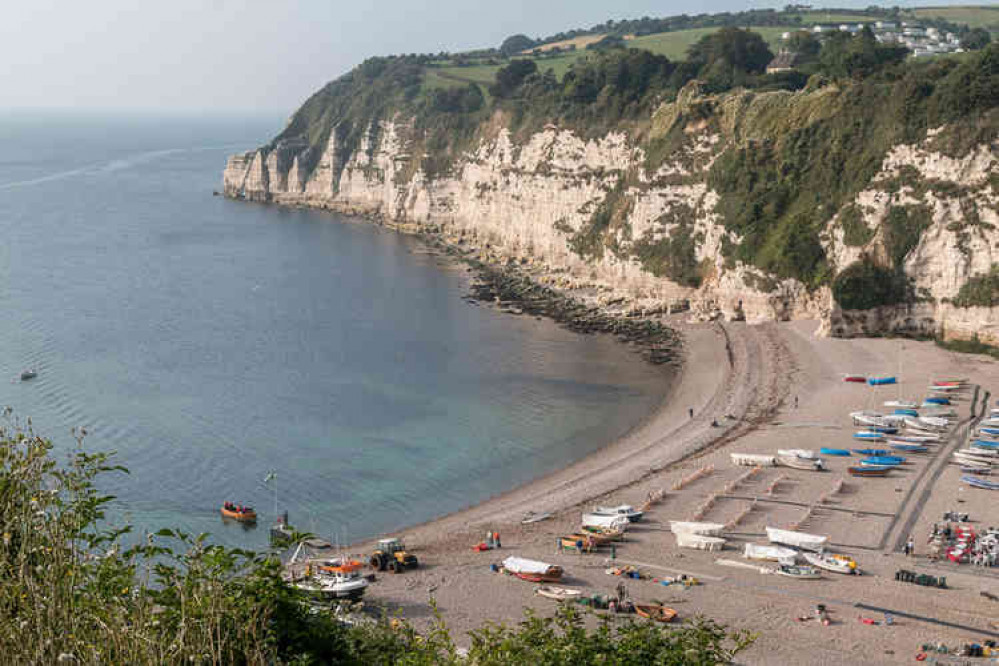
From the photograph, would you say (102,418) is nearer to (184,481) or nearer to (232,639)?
(184,481)

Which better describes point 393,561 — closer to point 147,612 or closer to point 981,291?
point 147,612

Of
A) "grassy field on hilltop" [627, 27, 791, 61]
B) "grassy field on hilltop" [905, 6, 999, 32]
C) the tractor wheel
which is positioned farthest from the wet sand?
"grassy field on hilltop" [905, 6, 999, 32]

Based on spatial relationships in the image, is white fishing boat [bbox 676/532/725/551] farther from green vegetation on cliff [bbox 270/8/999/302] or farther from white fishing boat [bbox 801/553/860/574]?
green vegetation on cliff [bbox 270/8/999/302]

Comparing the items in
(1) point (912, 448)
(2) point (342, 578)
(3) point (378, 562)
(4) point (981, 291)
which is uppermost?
(4) point (981, 291)

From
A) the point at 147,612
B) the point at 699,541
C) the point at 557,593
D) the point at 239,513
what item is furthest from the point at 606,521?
the point at 147,612

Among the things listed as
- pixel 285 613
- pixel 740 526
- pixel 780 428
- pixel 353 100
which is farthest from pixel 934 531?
pixel 353 100

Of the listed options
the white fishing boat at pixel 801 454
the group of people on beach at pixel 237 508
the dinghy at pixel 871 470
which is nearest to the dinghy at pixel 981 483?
the dinghy at pixel 871 470

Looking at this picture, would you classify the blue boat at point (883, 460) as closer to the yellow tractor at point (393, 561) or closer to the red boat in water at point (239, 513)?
the yellow tractor at point (393, 561)
